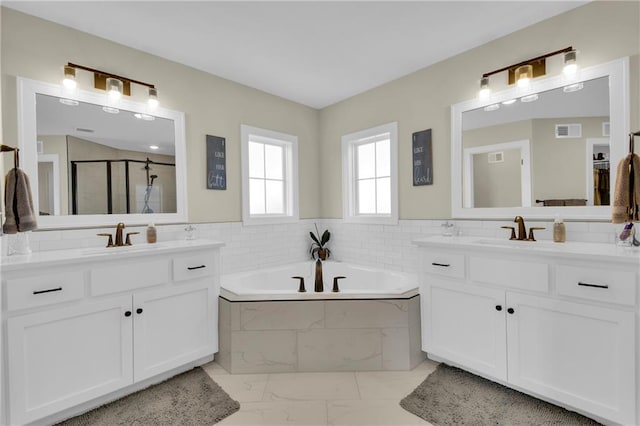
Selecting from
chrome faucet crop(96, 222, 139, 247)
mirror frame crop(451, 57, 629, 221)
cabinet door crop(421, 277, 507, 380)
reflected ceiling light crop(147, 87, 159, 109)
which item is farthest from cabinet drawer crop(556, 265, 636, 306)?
reflected ceiling light crop(147, 87, 159, 109)

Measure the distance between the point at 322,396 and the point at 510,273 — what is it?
142 cm

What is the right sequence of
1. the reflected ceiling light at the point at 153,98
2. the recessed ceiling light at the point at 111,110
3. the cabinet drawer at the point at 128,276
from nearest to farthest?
the cabinet drawer at the point at 128,276 < the recessed ceiling light at the point at 111,110 < the reflected ceiling light at the point at 153,98

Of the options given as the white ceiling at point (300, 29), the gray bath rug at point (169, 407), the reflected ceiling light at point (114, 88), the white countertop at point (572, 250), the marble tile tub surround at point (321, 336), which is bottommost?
the gray bath rug at point (169, 407)

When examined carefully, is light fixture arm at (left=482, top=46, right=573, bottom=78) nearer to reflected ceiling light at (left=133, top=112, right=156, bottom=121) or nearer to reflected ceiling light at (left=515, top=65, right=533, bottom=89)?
reflected ceiling light at (left=515, top=65, right=533, bottom=89)

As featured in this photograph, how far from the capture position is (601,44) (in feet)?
6.70

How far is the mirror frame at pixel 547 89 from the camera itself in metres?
1.97

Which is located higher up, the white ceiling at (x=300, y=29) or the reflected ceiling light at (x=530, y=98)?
the white ceiling at (x=300, y=29)

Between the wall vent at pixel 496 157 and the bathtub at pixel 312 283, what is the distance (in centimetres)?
118

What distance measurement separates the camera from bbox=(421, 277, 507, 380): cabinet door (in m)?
2.00

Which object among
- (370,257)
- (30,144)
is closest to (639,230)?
(370,257)

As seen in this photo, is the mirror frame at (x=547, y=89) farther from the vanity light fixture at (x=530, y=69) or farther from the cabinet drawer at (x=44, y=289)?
the cabinet drawer at (x=44, y=289)

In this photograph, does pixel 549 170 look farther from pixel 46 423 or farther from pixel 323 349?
pixel 46 423

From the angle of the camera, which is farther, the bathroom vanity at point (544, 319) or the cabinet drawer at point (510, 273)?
the cabinet drawer at point (510, 273)

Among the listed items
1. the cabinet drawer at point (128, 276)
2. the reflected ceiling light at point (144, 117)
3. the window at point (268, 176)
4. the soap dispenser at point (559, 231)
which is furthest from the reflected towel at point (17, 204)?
the soap dispenser at point (559, 231)
